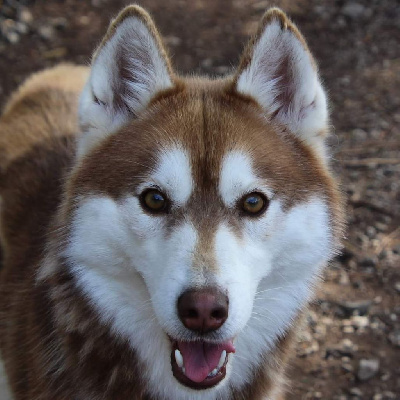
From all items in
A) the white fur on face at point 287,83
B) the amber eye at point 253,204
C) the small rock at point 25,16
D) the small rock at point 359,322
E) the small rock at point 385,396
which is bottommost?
the small rock at point 385,396

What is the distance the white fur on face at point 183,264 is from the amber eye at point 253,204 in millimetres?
28

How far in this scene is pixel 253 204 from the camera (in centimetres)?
260

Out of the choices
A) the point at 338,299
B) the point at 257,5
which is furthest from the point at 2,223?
the point at 257,5

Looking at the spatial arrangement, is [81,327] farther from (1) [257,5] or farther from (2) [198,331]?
(1) [257,5]

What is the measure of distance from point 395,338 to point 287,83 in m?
1.77

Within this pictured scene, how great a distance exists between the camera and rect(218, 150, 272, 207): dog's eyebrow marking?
2562 millimetres

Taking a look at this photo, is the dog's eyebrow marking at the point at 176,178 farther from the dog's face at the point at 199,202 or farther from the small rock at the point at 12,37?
the small rock at the point at 12,37

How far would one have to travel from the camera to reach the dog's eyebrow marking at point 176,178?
Result: 2.55m

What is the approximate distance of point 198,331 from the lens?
239 centimetres

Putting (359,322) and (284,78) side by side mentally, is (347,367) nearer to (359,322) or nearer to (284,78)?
(359,322)

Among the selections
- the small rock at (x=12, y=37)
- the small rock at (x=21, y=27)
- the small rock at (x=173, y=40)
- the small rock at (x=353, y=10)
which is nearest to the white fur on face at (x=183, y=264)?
the small rock at (x=173, y=40)

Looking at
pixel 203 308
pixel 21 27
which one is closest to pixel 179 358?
pixel 203 308

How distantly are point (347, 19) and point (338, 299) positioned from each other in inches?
131

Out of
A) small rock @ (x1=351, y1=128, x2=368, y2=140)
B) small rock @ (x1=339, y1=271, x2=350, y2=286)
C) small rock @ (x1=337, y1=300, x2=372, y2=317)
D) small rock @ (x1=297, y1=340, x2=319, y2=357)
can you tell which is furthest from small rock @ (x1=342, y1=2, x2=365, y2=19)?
small rock @ (x1=297, y1=340, x2=319, y2=357)
